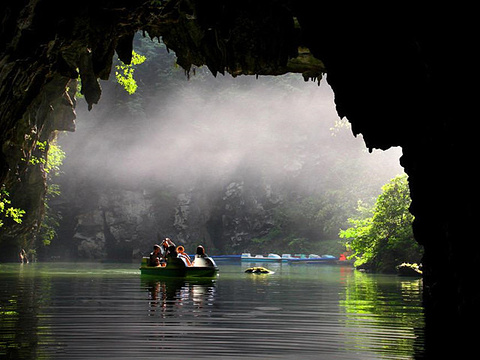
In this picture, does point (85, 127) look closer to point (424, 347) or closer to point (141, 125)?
point (141, 125)

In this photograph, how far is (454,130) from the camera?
7949 mm

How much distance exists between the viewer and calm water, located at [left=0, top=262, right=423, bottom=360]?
7.18 m

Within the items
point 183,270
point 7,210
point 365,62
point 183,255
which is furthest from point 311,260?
point 365,62

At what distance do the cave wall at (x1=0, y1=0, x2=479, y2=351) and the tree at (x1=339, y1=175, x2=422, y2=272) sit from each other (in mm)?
18024

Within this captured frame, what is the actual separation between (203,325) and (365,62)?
207 inches

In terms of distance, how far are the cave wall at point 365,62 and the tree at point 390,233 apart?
18.0 meters

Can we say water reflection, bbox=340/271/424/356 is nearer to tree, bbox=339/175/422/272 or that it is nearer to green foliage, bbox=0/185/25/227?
green foliage, bbox=0/185/25/227

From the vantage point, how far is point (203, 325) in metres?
9.65

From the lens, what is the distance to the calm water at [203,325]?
718 centimetres

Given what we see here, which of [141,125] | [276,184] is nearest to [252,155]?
[276,184]

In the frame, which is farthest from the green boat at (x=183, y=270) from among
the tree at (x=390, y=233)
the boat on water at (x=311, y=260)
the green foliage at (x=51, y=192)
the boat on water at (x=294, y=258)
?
the boat on water at (x=294, y=258)

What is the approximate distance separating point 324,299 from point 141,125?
162 ft

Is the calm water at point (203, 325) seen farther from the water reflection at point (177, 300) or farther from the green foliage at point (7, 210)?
the green foliage at point (7, 210)

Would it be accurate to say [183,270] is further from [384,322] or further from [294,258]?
[294,258]
